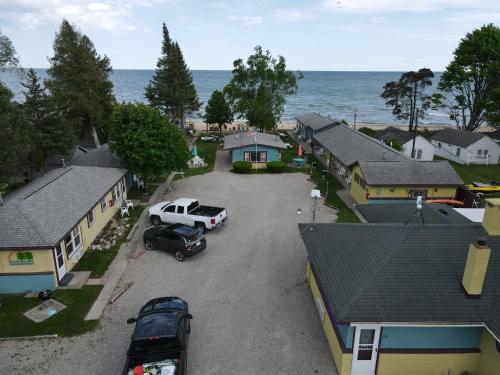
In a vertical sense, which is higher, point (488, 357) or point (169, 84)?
point (169, 84)

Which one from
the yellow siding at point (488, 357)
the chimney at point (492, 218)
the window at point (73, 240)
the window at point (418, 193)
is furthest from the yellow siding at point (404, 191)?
the window at point (73, 240)

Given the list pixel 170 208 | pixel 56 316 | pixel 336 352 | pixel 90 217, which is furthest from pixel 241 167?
pixel 336 352

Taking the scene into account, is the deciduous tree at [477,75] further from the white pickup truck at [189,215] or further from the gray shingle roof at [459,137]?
the white pickup truck at [189,215]

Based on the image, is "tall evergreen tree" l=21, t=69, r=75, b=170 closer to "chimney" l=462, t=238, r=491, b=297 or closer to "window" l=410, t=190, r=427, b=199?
"window" l=410, t=190, r=427, b=199

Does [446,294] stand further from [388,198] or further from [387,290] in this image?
[388,198]

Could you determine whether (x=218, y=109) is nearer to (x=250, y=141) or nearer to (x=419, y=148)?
(x=250, y=141)

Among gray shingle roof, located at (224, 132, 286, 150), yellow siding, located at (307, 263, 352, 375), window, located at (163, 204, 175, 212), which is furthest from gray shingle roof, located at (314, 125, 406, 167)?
yellow siding, located at (307, 263, 352, 375)

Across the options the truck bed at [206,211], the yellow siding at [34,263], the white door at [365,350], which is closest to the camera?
the white door at [365,350]
